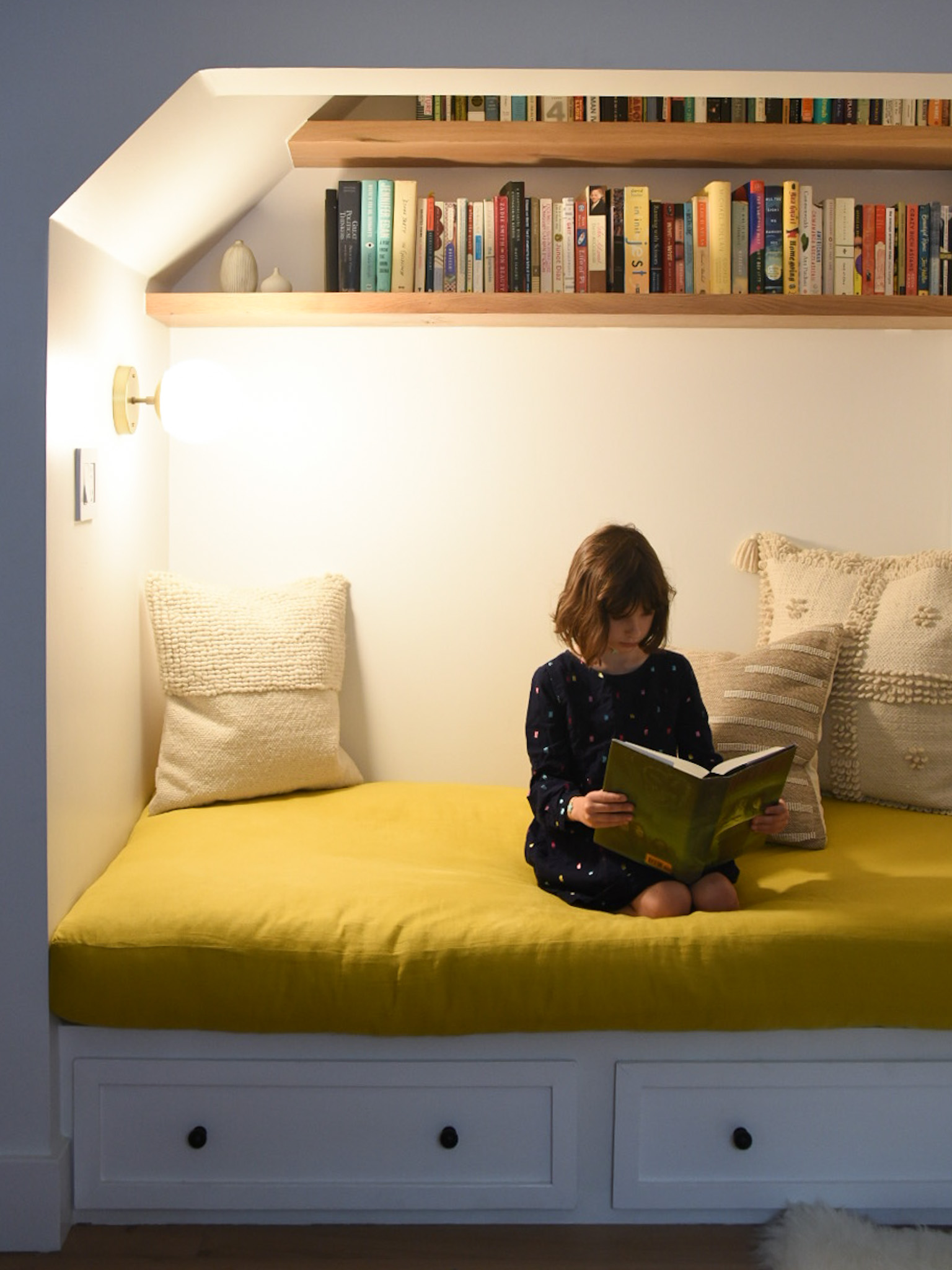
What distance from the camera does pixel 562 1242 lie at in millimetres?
1886

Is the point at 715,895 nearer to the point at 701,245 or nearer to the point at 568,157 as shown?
the point at 701,245

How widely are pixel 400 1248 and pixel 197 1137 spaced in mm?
342

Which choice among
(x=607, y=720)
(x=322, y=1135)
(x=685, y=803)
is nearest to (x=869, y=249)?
(x=607, y=720)

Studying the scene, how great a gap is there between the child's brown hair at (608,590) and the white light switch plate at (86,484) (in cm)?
Result: 80

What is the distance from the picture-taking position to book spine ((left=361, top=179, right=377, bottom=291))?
8.52 feet

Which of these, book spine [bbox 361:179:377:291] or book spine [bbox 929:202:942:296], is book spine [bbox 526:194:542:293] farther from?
book spine [bbox 929:202:942:296]

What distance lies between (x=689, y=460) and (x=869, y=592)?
1.61 feet

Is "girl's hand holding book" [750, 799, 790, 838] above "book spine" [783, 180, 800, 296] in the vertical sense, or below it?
below

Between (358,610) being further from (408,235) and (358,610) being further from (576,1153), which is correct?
(576,1153)

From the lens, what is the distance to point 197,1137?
1902 mm

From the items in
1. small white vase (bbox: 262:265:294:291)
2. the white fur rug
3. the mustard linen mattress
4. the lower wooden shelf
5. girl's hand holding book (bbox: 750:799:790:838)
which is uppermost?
small white vase (bbox: 262:265:294:291)

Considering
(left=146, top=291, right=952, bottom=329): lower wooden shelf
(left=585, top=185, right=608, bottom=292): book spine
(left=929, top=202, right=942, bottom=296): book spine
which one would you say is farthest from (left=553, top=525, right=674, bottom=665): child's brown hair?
(left=929, top=202, right=942, bottom=296): book spine

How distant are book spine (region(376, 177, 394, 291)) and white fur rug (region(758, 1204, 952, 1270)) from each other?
1.85m

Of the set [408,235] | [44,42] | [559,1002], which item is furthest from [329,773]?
[44,42]
